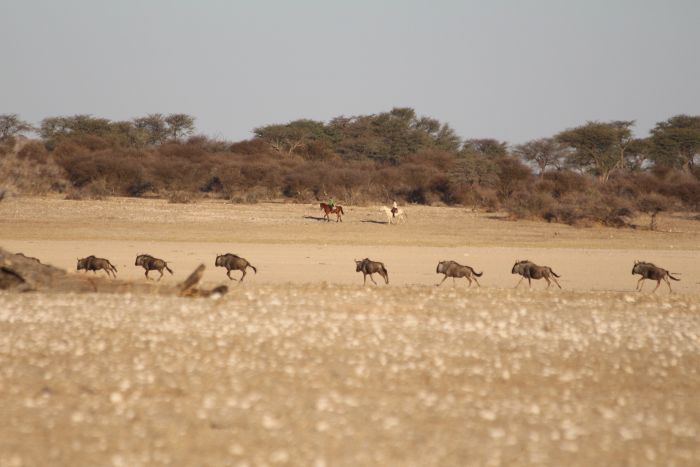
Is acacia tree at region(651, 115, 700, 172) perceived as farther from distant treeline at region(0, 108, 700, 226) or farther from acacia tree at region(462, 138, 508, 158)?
acacia tree at region(462, 138, 508, 158)

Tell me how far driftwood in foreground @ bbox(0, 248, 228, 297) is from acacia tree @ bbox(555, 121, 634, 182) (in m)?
47.4

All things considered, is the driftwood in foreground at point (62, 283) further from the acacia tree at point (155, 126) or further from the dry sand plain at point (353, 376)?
the acacia tree at point (155, 126)

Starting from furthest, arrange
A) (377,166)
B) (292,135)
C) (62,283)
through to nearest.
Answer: (292,135) → (377,166) → (62,283)

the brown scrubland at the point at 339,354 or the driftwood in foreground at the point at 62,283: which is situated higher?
the driftwood in foreground at the point at 62,283

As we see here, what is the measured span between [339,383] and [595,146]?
52031 mm

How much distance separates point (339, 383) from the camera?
761 centimetres

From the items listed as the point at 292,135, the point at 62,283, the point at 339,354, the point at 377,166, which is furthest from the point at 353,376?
the point at 292,135

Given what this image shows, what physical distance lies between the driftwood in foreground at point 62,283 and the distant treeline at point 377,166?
7.60 metres

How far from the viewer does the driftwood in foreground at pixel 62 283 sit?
1152 cm

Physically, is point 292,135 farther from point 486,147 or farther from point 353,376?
point 353,376

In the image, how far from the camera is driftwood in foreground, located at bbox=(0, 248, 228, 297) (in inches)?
453

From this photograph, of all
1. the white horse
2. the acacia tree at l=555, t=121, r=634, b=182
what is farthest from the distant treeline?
the white horse

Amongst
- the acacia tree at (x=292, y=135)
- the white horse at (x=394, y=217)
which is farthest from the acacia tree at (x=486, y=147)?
the white horse at (x=394, y=217)

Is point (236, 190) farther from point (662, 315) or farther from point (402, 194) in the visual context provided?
point (662, 315)
